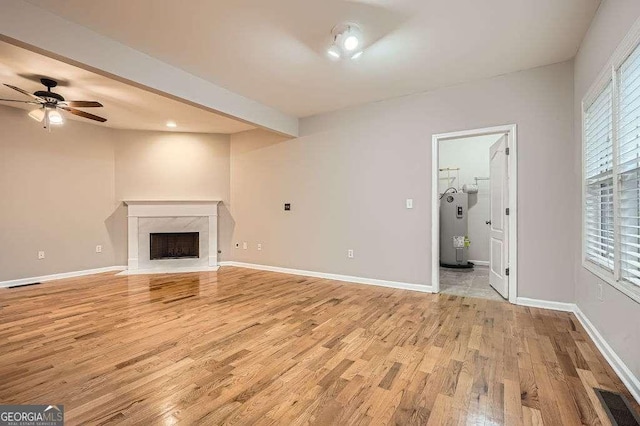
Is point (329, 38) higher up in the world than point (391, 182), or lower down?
higher up

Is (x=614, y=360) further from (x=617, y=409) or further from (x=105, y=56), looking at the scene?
(x=105, y=56)

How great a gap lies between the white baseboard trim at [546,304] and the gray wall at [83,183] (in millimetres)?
4958

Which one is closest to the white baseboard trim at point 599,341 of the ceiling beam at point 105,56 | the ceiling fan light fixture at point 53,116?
the ceiling beam at point 105,56

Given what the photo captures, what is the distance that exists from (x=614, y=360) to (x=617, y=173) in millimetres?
1255

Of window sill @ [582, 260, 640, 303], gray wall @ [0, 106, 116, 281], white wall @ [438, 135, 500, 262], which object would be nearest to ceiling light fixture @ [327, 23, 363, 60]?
window sill @ [582, 260, 640, 303]

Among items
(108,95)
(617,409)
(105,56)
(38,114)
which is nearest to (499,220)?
(617,409)

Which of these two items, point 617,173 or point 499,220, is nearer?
point 617,173

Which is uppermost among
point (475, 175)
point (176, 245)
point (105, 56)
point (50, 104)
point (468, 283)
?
point (105, 56)

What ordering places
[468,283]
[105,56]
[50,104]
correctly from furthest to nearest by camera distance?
[468,283] → [50,104] → [105,56]

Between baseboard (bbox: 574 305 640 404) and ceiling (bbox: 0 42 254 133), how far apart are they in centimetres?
485

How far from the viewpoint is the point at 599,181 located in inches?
96.4

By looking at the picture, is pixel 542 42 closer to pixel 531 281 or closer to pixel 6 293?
pixel 531 281

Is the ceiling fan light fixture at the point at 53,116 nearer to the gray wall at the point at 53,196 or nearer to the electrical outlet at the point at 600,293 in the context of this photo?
the gray wall at the point at 53,196

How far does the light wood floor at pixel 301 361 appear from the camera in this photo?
→ 1602mm
